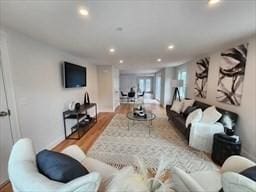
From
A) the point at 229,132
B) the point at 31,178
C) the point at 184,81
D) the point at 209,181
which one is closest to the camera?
the point at 31,178

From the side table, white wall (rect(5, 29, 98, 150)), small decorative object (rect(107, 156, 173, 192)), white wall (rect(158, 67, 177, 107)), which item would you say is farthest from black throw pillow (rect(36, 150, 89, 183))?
white wall (rect(158, 67, 177, 107))

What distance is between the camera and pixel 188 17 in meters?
1.72

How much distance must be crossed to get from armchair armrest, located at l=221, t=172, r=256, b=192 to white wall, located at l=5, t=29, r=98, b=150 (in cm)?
282

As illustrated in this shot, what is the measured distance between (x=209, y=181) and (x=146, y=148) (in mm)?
1667

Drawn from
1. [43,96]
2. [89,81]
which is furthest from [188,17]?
[89,81]

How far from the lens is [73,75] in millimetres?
3789

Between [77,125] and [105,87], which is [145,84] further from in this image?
[77,125]

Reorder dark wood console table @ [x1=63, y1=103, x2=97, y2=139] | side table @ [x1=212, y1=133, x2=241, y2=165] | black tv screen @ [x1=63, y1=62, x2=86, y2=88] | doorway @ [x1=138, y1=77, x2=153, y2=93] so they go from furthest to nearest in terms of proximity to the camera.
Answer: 1. doorway @ [x1=138, y1=77, x2=153, y2=93]
2. dark wood console table @ [x1=63, y1=103, x2=97, y2=139]
3. black tv screen @ [x1=63, y1=62, x2=86, y2=88]
4. side table @ [x1=212, y1=133, x2=241, y2=165]

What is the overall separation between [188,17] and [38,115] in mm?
3050

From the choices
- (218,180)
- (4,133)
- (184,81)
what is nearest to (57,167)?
(218,180)

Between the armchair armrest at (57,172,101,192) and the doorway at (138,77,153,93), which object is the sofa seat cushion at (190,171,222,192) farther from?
the doorway at (138,77,153,93)

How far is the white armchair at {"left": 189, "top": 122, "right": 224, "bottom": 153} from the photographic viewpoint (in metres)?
2.71

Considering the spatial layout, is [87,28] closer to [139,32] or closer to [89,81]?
[139,32]

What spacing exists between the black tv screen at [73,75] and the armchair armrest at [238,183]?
3513mm
